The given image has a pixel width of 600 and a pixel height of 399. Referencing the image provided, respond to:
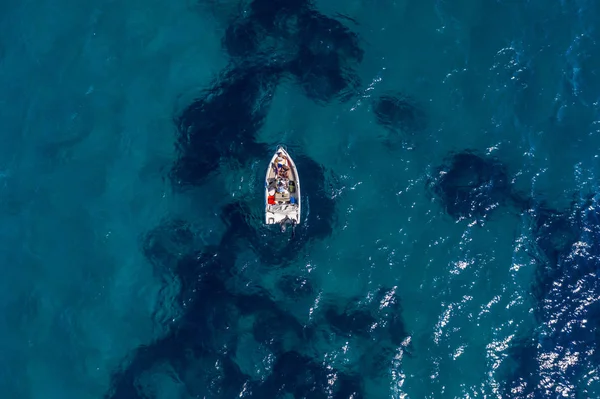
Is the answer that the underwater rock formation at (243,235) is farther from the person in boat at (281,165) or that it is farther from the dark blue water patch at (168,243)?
the person in boat at (281,165)

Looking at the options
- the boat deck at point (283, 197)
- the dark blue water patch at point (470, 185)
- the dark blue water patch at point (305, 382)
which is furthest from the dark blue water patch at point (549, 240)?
the boat deck at point (283, 197)

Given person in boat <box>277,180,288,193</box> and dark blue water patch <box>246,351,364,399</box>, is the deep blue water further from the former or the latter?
person in boat <box>277,180,288,193</box>

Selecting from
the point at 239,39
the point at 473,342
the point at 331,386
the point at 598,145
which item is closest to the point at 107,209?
the point at 239,39

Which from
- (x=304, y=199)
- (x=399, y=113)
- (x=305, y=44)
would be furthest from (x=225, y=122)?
(x=399, y=113)

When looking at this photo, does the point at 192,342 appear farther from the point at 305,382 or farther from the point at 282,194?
the point at 282,194

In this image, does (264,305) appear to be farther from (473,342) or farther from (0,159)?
(0,159)
